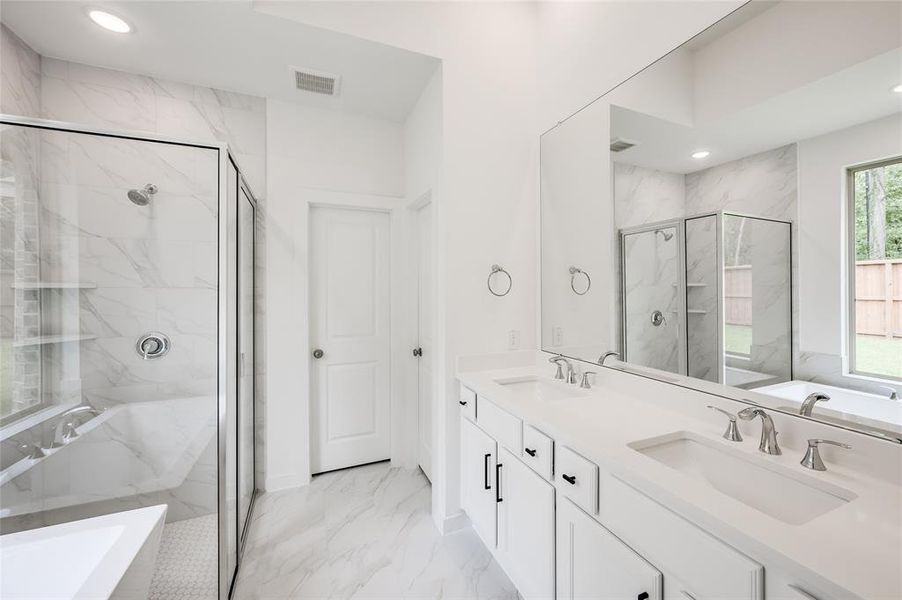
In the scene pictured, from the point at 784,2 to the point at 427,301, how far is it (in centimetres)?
208

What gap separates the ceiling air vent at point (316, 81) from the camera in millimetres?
2178

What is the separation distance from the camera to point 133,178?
5.19 ft

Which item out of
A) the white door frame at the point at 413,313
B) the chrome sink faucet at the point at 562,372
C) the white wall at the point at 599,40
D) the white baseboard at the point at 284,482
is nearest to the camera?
the white wall at the point at 599,40

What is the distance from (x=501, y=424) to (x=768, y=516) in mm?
953

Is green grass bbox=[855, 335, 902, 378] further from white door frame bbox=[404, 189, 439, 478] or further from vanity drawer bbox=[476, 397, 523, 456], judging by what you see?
white door frame bbox=[404, 189, 439, 478]

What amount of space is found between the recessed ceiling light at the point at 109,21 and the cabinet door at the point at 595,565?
9.47 ft

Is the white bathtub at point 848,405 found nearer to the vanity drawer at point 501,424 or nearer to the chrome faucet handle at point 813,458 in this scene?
the chrome faucet handle at point 813,458

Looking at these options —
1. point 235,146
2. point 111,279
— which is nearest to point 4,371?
point 111,279

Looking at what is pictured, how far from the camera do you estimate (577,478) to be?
114 centimetres

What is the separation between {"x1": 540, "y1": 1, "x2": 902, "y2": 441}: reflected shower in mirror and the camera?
0.93 metres

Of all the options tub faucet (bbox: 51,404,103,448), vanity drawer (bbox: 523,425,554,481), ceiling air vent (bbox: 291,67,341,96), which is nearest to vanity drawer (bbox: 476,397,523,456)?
vanity drawer (bbox: 523,425,554,481)

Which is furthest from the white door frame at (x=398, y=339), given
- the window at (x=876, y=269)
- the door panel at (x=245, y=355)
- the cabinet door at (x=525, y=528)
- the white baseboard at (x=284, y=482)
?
the window at (x=876, y=269)

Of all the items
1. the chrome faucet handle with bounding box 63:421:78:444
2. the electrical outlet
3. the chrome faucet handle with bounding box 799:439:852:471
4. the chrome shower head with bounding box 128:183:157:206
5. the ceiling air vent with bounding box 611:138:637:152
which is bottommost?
the chrome faucet handle with bounding box 63:421:78:444

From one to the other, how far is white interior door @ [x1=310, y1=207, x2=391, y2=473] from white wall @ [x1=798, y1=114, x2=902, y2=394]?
2.30m
